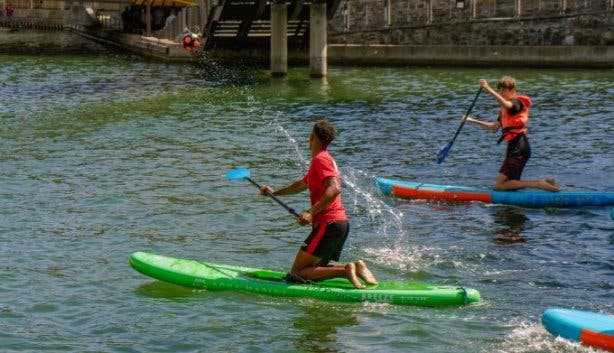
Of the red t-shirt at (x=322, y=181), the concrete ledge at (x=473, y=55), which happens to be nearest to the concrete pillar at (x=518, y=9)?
the concrete ledge at (x=473, y=55)

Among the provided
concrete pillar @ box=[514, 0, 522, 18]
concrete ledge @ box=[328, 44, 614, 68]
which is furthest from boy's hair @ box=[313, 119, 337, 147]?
concrete pillar @ box=[514, 0, 522, 18]

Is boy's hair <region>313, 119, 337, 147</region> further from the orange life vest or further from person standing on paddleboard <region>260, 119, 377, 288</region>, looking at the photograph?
the orange life vest

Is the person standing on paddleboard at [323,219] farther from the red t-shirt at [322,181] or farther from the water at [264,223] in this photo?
the water at [264,223]

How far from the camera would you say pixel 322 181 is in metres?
13.3

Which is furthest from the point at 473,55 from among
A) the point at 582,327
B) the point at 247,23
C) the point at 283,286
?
the point at 582,327

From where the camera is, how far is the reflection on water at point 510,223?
18.1 meters

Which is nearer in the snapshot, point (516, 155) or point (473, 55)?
point (516, 155)

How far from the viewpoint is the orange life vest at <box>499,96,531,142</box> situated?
Result: 63.8 ft

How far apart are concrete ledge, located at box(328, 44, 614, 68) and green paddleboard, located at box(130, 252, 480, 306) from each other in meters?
37.4

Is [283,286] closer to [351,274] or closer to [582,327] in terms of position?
[351,274]

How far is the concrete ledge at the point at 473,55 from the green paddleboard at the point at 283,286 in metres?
37.4

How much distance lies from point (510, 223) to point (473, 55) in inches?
1323

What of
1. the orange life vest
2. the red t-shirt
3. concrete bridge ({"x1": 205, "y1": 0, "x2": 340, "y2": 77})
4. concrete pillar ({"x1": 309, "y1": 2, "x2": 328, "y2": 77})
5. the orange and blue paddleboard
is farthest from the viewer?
concrete bridge ({"x1": 205, "y1": 0, "x2": 340, "y2": 77})

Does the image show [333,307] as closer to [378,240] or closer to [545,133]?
[378,240]
